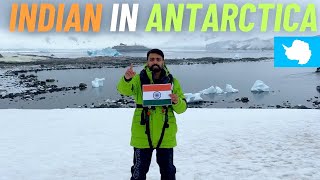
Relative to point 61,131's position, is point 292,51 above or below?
above

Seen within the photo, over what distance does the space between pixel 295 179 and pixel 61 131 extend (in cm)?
598

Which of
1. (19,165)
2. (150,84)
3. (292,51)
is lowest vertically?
(19,165)

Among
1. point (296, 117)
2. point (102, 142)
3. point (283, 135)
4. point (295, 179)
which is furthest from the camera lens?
point (296, 117)

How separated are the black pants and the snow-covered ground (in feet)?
4.23

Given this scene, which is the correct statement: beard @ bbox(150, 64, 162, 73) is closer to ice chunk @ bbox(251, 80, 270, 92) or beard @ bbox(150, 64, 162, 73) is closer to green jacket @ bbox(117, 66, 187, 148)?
green jacket @ bbox(117, 66, 187, 148)

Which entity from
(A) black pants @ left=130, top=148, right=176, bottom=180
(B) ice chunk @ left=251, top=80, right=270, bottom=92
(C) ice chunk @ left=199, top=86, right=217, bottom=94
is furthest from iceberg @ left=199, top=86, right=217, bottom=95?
(A) black pants @ left=130, top=148, right=176, bottom=180

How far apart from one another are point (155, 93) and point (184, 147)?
152 inches

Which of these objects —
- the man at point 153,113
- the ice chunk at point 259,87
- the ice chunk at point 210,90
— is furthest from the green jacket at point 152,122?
the ice chunk at point 259,87

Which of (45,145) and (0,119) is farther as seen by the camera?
(0,119)

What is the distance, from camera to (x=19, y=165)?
5.98 metres

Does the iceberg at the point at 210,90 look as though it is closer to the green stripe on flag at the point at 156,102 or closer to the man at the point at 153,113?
the man at the point at 153,113

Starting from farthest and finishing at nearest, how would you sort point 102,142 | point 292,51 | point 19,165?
point 292,51
point 102,142
point 19,165

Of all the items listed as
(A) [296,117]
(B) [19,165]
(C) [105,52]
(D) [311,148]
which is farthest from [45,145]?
(C) [105,52]

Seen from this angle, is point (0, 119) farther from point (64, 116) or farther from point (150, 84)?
point (150, 84)
